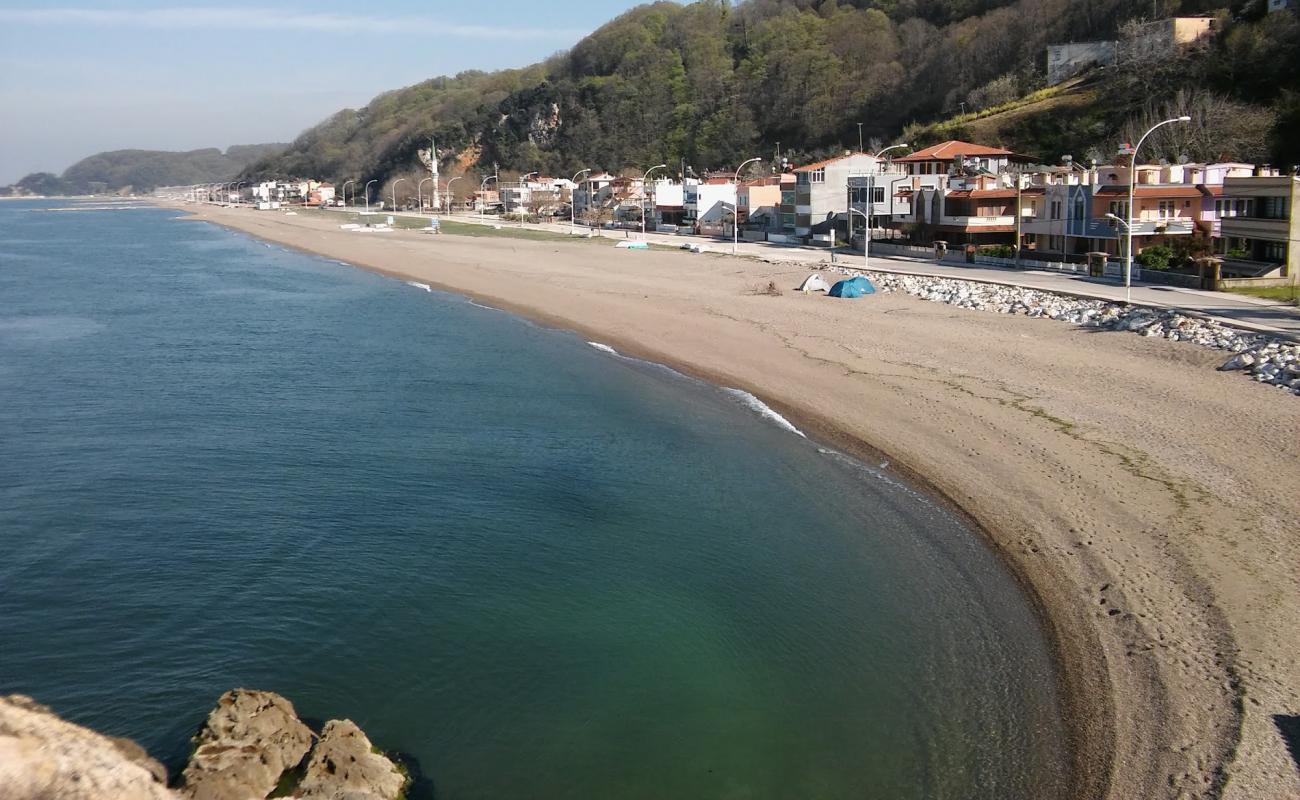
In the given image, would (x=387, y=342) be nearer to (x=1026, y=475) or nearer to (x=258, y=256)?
(x=1026, y=475)

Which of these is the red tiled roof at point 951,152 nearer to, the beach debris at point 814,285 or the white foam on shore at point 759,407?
the beach debris at point 814,285

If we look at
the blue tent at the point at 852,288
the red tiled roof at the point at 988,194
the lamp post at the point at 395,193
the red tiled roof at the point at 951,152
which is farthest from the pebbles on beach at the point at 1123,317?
the lamp post at the point at 395,193

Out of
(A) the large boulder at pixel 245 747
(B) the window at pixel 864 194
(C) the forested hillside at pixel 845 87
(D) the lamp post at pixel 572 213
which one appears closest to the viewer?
(A) the large boulder at pixel 245 747

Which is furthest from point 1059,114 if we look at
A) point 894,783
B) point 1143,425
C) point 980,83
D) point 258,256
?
point 894,783

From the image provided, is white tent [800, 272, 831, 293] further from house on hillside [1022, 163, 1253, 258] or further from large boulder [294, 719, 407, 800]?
large boulder [294, 719, 407, 800]

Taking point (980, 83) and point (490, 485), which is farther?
point (980, 83)

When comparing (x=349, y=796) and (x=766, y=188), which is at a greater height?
(x=766, y=188)

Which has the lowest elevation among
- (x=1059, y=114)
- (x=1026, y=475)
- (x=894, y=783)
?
(x=894, y=783)
